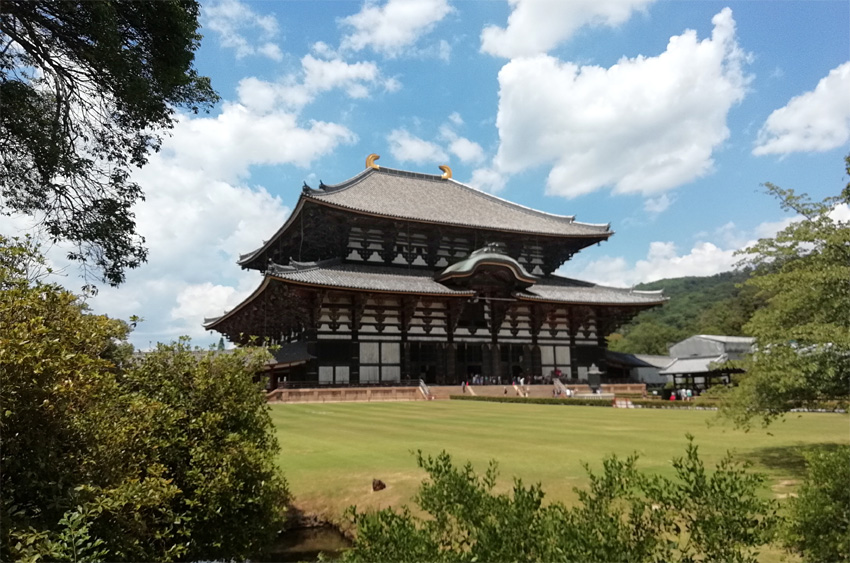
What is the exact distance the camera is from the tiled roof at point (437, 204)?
40031 mm

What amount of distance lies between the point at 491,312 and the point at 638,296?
42.7 feet

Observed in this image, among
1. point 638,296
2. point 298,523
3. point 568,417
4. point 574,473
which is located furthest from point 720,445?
point 638,296

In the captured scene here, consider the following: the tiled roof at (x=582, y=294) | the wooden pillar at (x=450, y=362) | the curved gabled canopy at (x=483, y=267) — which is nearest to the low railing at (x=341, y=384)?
the wooden pillar at (x=450, y=362)

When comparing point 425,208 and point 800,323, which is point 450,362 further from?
point 800,323

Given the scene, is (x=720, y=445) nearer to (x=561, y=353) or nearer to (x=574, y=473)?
(x=574, y=473)

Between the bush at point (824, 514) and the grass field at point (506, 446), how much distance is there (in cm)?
162

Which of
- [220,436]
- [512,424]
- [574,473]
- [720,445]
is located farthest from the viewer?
[512,424]

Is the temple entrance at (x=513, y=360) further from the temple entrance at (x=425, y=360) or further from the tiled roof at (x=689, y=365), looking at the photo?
the tiled roof at (x=689, y=365)

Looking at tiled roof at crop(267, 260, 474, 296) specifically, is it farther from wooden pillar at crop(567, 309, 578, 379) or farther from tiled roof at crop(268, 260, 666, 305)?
wooden pillar at crop(567, 309, 578, 379)

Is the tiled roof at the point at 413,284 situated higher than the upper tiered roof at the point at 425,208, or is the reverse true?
the upper tiered roof at the point at 425,208

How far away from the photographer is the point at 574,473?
9766 millimetres

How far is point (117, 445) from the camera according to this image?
195 inches

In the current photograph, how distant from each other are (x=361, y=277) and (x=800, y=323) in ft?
93.4

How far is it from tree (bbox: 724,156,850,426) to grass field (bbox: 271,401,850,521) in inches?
→ 41.0
